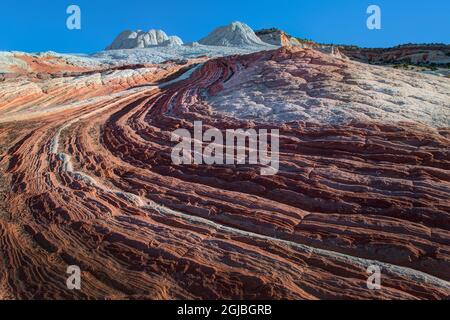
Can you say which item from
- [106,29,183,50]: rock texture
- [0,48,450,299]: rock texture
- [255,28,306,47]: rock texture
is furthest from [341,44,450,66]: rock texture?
[0,48,450,299]: rock texture

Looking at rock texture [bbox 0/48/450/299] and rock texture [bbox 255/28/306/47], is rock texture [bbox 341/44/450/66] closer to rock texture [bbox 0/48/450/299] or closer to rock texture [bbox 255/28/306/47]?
rock texture [bbox 255/28/306/47]

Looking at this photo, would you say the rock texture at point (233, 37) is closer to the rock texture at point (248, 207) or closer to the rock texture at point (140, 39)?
the rock texture at point (140, 39)

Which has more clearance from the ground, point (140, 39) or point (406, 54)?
point (140, 39)

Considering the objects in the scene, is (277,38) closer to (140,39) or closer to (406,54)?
(406,54)

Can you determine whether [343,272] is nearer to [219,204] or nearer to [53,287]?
[219,204]

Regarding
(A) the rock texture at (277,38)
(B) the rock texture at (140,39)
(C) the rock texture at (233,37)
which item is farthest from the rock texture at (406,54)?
(B) the rock texture at (140,39)

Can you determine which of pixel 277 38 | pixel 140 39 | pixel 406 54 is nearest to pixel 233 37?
pixel 277 38
